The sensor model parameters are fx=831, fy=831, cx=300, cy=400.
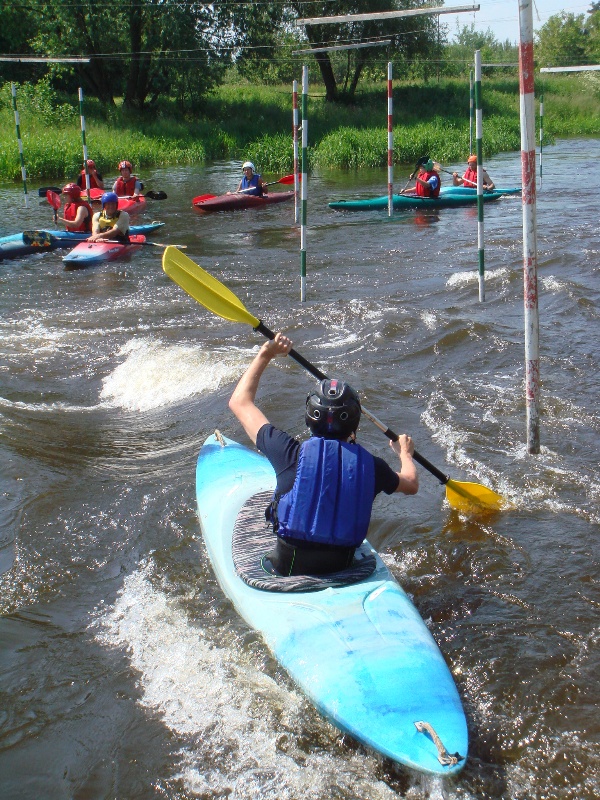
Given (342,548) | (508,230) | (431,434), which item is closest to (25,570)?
(342,548)

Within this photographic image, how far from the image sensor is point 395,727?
2.40m

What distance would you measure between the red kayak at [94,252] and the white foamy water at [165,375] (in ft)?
Answer: 12.2

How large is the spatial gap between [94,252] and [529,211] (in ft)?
23.8

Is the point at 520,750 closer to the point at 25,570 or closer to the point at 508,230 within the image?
the point at 25,570

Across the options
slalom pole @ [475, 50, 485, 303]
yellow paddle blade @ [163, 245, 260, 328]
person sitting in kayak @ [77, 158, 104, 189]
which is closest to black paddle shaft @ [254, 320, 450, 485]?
yellow paddle blade @ [163, 245, 260, 328]

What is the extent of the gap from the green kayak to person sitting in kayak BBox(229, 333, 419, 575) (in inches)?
447

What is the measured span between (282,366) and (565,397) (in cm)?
216

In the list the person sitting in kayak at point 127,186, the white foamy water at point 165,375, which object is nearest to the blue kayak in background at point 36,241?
the person sitting in kayak at point 127,186

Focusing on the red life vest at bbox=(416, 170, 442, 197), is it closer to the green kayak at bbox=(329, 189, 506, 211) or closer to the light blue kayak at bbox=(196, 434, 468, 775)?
the green kayak at bbox=(329, 189, 506, 211)

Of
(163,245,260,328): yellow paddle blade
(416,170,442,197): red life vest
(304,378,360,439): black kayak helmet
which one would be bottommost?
(304,378,360,439): black kayak helmet

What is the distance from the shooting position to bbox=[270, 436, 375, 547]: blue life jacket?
2.88 metres

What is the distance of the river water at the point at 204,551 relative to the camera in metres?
2.65

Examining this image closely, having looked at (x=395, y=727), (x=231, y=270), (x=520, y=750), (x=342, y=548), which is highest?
(x=231, y=270)

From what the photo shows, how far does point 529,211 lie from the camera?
419 cm
